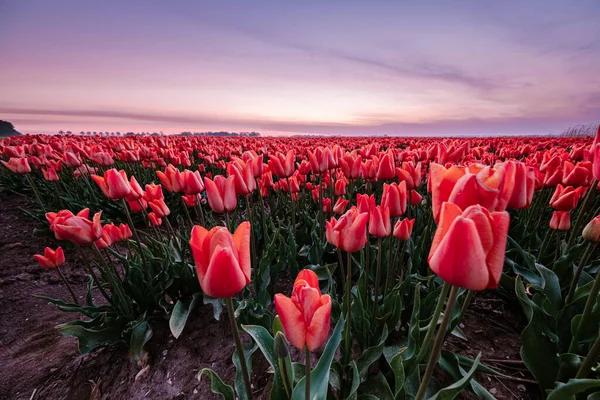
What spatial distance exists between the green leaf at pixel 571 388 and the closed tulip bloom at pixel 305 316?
3.39ft

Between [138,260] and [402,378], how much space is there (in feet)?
8.83

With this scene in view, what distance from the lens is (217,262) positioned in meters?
0.95

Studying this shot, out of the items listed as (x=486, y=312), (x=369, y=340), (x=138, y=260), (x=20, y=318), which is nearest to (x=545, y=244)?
(x=486, y=312)

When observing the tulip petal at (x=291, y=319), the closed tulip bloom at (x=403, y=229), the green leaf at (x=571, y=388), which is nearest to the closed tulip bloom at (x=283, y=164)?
the closed tulip bloom at (x=403, y=229)

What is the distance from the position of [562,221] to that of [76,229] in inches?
149

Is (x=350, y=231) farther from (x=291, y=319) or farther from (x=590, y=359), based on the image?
(x=590, y=359)

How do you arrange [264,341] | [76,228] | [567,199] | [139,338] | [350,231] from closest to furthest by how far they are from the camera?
[350,231] < [264,341] < [76,228] < [567,199] < [139,338]

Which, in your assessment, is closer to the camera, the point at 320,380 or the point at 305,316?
the point at 305,316

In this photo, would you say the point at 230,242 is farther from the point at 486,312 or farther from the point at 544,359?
the point at 486,312

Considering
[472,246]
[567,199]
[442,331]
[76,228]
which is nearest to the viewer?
[472,246]

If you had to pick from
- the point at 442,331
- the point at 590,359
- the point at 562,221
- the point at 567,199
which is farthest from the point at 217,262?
the point at 562,221

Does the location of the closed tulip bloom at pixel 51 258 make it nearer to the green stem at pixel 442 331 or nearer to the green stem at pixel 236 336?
the green stem at pixel 236 336

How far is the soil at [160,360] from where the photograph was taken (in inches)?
85.7

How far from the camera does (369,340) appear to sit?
82.3 inches
